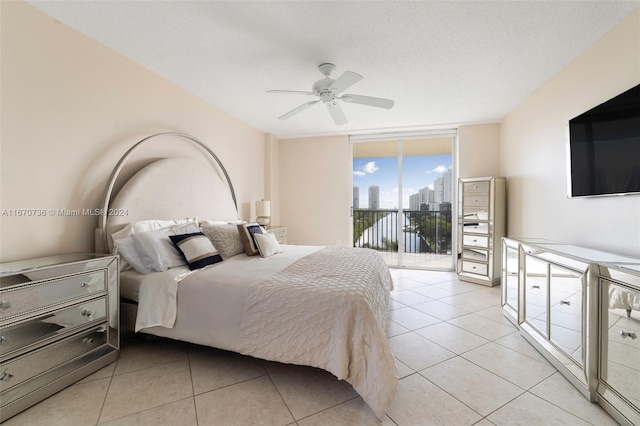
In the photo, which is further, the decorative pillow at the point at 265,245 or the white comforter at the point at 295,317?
the decorative pillow at the point at 265,245

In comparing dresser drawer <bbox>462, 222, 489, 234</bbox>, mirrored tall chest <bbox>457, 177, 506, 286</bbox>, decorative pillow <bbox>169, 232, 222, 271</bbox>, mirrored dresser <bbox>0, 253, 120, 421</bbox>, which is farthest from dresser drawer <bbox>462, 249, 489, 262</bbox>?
mirrored dresser <bbox>0, 253, 120, 421</bbox>

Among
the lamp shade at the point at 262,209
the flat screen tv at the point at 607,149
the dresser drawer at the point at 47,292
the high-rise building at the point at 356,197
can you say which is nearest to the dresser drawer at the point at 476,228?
the flat screen tv at the point at 607,149

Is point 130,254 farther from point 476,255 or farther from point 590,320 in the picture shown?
point 476,255

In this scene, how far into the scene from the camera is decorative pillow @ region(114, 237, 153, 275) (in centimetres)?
211

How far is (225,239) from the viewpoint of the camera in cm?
277

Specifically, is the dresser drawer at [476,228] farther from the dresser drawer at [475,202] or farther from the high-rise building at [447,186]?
the high-rise building at [447,186]

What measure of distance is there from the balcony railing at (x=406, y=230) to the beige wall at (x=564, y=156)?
1.21 metres

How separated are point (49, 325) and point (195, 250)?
3.12 ft

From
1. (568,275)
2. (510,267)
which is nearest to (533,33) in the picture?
(568,275)

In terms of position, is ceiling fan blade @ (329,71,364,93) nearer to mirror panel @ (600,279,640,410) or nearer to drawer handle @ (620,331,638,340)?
mirror panel @ (600,279,640,410)

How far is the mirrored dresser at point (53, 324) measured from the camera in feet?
4.71

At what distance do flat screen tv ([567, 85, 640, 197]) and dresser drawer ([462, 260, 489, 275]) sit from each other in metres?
1.83

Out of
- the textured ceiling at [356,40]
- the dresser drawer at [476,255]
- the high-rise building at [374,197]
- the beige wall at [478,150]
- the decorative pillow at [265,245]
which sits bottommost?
the dresser drawer at [476,255]

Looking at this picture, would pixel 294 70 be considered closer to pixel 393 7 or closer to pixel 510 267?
pixel 393 7
